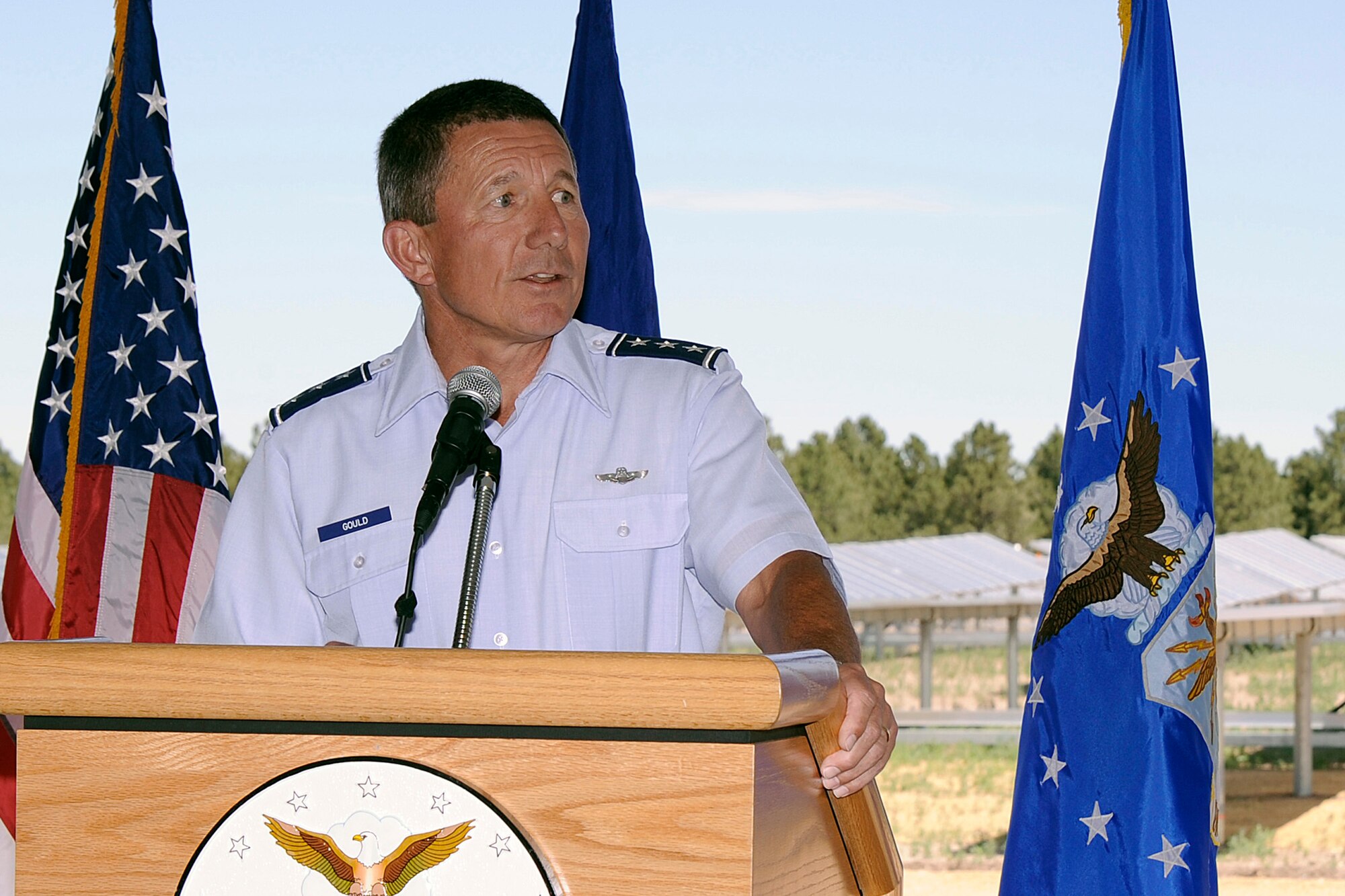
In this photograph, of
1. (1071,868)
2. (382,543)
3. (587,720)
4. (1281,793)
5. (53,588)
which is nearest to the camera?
(587,720)

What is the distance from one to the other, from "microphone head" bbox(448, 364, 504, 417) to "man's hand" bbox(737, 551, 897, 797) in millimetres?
378

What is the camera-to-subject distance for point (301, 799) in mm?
909

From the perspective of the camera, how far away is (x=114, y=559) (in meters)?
2.72

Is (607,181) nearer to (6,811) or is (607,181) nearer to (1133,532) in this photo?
(1133,532)

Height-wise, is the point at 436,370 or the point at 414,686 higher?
the point at 436,370

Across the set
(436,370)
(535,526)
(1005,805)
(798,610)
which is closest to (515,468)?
(535,526)

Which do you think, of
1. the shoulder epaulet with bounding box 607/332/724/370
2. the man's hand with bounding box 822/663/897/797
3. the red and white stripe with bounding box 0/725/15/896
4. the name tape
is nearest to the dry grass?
the red and white stripe with bounding box 0/725/15/896

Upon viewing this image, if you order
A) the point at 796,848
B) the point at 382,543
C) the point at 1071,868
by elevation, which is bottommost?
the point at 1071,868

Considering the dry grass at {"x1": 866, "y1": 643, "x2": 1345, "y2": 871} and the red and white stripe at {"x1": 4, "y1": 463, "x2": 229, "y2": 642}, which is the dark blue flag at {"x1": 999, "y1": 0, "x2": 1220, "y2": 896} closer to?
the red and white stripe at {"x1": 4, "y1": 463, "x2": 229, "y2": 642}

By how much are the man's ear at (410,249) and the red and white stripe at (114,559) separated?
42.0 inches

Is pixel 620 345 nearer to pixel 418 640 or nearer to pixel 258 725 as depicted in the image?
pixel 418 640

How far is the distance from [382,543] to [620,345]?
1.34 ft

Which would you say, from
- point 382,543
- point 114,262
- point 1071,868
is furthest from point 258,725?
point 114,262

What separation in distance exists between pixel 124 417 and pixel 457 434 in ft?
5.85
